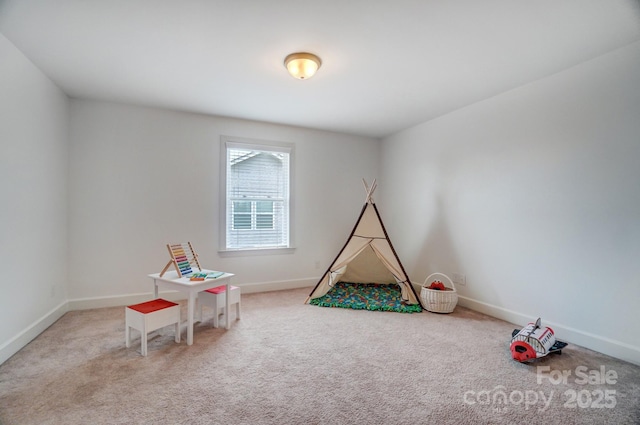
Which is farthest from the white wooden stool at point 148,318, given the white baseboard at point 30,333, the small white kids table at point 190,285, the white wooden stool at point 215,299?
the white baseboard at point 30,333

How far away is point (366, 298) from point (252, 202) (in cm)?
199

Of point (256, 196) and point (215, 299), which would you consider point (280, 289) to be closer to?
point (256, 196)

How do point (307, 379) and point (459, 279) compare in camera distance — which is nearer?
point (307, 379)

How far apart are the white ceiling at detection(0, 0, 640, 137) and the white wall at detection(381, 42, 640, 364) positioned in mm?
302

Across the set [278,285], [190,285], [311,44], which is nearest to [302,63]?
[311,44]

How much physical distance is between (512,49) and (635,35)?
79cm

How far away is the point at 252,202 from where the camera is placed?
4.21 m

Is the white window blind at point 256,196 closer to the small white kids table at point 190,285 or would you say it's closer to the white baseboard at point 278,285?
the white baseboard at point 278,285

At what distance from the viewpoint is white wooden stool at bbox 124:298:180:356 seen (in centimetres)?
230

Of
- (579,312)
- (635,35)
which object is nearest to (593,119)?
(635,35)

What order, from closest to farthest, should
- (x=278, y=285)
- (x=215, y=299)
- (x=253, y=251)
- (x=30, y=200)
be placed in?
(x=30, y=200) → (x=215, y=299) → (x=253, y=251) → (x=278, y=285)

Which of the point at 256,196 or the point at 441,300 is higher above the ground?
the point at 256,196

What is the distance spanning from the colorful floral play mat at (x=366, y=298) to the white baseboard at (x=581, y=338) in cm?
80

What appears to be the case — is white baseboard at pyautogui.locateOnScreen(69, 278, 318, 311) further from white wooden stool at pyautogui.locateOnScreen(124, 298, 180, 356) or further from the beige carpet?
white wooden stool at pyautogui.locateOnScreen(124, 298, 180, 356)
